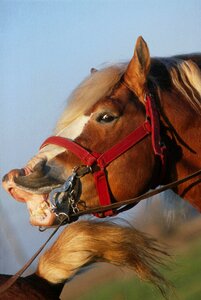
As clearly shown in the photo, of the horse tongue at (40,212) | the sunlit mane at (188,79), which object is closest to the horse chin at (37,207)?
the horse tongue at (40,212)

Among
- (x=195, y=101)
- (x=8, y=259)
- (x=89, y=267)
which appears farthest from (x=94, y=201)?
(x=8, y=259)

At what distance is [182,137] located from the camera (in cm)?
265

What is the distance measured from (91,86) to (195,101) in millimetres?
511

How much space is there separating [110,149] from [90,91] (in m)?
0.32

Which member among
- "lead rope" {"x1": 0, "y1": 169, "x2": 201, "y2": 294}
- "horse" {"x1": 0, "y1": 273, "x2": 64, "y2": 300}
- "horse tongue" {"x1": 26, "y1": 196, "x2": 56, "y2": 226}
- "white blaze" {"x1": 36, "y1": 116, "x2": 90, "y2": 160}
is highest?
"white blaze" {"x1": 36, "y1": 116, "x2": 90, "y2": 160}

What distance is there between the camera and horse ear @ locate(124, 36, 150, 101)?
8.27 ft

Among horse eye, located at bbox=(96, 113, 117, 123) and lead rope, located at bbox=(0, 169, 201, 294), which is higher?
horse eye, located at bbox=(96, 113, 117, 123)

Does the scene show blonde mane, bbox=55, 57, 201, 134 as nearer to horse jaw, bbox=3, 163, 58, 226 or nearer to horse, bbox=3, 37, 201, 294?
horse, bbox=3, 37, 201, 294

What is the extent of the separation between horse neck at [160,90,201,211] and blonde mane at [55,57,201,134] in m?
0.05

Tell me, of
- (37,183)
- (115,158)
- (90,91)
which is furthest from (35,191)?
(90,91)

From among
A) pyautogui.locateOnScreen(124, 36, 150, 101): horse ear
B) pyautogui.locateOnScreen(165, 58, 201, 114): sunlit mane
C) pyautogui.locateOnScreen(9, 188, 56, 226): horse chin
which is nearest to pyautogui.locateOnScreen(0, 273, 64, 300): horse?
pyautogui.locateOnScreen(9, 188, 56, 226): horse chin

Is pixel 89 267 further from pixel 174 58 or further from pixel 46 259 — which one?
pixel 174 58

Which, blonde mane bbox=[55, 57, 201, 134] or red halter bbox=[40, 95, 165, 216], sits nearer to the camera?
red halter bbox=[40, 95, 165, 216]

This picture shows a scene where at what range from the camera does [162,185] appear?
9.08 feet
